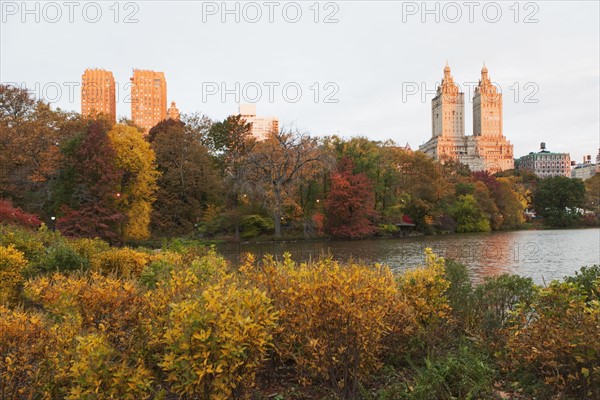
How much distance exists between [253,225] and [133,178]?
10363mm

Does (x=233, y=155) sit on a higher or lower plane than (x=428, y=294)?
higher

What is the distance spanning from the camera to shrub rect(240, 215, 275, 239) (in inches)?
1375

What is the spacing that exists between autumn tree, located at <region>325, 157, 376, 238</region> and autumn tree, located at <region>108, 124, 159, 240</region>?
45.3 feet

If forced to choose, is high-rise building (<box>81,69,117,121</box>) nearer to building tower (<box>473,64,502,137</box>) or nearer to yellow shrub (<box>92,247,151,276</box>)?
yellow shrub (<box>92,247,151,276</box>)

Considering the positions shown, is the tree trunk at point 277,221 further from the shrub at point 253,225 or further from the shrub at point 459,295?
the shrub at point 459,295

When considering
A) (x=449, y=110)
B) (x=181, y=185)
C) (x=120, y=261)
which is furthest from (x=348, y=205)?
(x=449, y=110)

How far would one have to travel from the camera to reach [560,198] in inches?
2394

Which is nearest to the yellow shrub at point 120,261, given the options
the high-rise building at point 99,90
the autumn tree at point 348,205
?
the autumn tree at point 348,205

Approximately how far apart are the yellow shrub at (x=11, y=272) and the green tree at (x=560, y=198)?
206ft

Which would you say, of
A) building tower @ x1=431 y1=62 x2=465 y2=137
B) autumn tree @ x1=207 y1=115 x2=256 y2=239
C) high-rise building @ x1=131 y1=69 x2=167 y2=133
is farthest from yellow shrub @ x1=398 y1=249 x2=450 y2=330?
building tower @ x1=431 y1=62 x2=465 y2=137

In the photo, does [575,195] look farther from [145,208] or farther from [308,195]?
[145,208]

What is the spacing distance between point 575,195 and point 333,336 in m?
68.3

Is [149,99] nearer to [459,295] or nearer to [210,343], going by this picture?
[459,295]

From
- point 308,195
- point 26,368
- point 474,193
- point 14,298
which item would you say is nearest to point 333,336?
point 26,368
